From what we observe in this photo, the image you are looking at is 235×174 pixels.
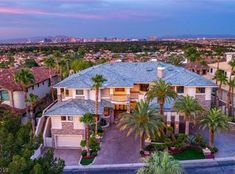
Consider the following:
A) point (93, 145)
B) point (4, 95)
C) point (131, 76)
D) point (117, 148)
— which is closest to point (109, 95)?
point (131, 76)

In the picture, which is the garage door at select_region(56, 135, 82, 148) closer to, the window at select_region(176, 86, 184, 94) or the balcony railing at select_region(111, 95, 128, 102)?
the balcony railing at select_region(111, 95, 128, 102)

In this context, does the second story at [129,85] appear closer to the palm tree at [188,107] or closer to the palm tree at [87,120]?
the palm tree at [188,107]

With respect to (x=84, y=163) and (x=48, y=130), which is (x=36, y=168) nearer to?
(x=84, y=163)

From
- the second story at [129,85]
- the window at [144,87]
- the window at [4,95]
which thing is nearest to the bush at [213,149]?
the second story at [129,85]

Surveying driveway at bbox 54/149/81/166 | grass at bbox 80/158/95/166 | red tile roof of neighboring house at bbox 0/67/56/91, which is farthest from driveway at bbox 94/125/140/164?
red tile roof of neighboring house at bbox 0/67/56/91

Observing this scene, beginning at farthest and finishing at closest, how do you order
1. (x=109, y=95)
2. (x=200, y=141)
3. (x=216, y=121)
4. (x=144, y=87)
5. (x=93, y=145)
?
(x=144, y=87), (x=109, y=95), (x=200, y=141), (x=93, y=145), (x=216, y=121)

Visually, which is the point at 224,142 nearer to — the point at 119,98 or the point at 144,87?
the point at 144,87
